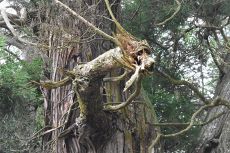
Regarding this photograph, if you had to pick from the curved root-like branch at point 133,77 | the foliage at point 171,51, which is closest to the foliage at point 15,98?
the curved root-like branch at point 133,77

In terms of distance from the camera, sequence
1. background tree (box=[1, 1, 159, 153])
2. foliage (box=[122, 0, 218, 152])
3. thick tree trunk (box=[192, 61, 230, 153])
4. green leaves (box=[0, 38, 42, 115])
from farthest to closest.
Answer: foliage (box=[122, 0, 218, 152]) → thick tree trunk (box=[192, 61, 230, 153]) → background tree (box=[1, 1, 159, 153]) → green leaves (box=[0, 38, 42, 115])

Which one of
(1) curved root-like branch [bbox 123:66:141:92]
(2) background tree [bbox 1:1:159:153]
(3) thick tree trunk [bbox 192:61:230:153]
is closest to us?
(1) curved root-like branch [bbox 123:66:141:92]

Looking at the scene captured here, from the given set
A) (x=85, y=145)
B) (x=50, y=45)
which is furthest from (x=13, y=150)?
(x=50, y=45)

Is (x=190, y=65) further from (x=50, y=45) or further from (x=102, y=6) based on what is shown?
(x=50, y=45)

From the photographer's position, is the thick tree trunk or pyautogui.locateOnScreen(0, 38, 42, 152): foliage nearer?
pyautogui.locateOnScreen(0, 38, 42, 152): foliage

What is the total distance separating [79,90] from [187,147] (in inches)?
71.9

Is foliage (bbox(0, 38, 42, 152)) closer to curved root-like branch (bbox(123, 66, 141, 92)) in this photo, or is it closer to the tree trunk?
the tree trunk

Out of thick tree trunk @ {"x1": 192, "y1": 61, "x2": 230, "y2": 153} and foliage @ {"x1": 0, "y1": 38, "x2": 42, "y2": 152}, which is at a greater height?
foliage @ {"x1": 0, "y1": 38, "x2": 42, "y2": 152}

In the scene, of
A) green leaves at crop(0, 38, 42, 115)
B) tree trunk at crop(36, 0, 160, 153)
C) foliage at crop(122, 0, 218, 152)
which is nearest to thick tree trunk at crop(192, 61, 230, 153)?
foliage at crop(122, 0, 218, 152)

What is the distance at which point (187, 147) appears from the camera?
370 centimetres

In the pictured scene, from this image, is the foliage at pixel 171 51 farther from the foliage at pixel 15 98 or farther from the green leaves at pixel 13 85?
the green leaves at pixel 13 85

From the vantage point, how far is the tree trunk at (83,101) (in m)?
2.26

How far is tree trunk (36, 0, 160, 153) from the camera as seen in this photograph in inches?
88.8

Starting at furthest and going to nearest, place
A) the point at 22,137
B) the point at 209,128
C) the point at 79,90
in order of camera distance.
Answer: the point at 209,128
the point at 22,137
the point at 79,90
